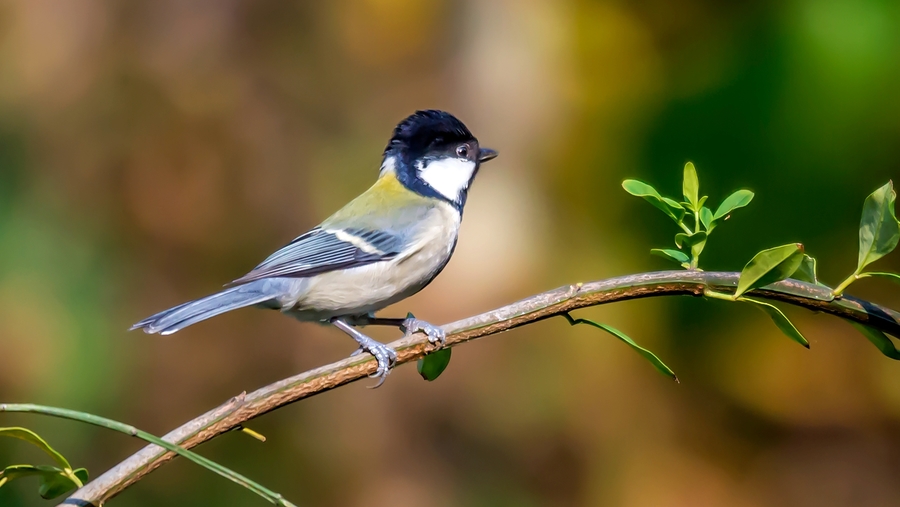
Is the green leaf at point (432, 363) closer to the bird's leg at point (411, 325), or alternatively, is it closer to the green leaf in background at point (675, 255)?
the bird's leg at point (411, 325)

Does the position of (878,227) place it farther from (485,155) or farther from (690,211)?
(485,155)

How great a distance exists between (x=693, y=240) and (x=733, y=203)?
82 millimetres

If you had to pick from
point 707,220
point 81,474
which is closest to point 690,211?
point 707,220

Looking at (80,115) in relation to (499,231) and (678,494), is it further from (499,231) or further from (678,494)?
(678,494)

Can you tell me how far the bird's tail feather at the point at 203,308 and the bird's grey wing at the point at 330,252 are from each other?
0.04 metres

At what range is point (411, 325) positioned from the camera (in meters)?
1.56

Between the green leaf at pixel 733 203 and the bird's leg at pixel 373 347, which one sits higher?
the green leaf at pixel 733 203

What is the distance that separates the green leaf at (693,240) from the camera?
903 mm

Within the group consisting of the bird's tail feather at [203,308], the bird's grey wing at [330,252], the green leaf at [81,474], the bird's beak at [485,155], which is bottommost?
the green leaf at [81,474]

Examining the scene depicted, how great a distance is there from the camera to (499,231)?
3.47m

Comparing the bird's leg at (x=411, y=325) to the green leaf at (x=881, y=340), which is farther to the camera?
the bird's leg at (x=411, y=325)

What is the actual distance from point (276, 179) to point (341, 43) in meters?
0.80

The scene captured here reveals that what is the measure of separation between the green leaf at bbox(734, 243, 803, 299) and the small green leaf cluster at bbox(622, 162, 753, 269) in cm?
8

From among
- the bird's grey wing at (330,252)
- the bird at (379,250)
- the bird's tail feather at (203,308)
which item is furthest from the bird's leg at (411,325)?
the bird's tail feather at (203,308)
